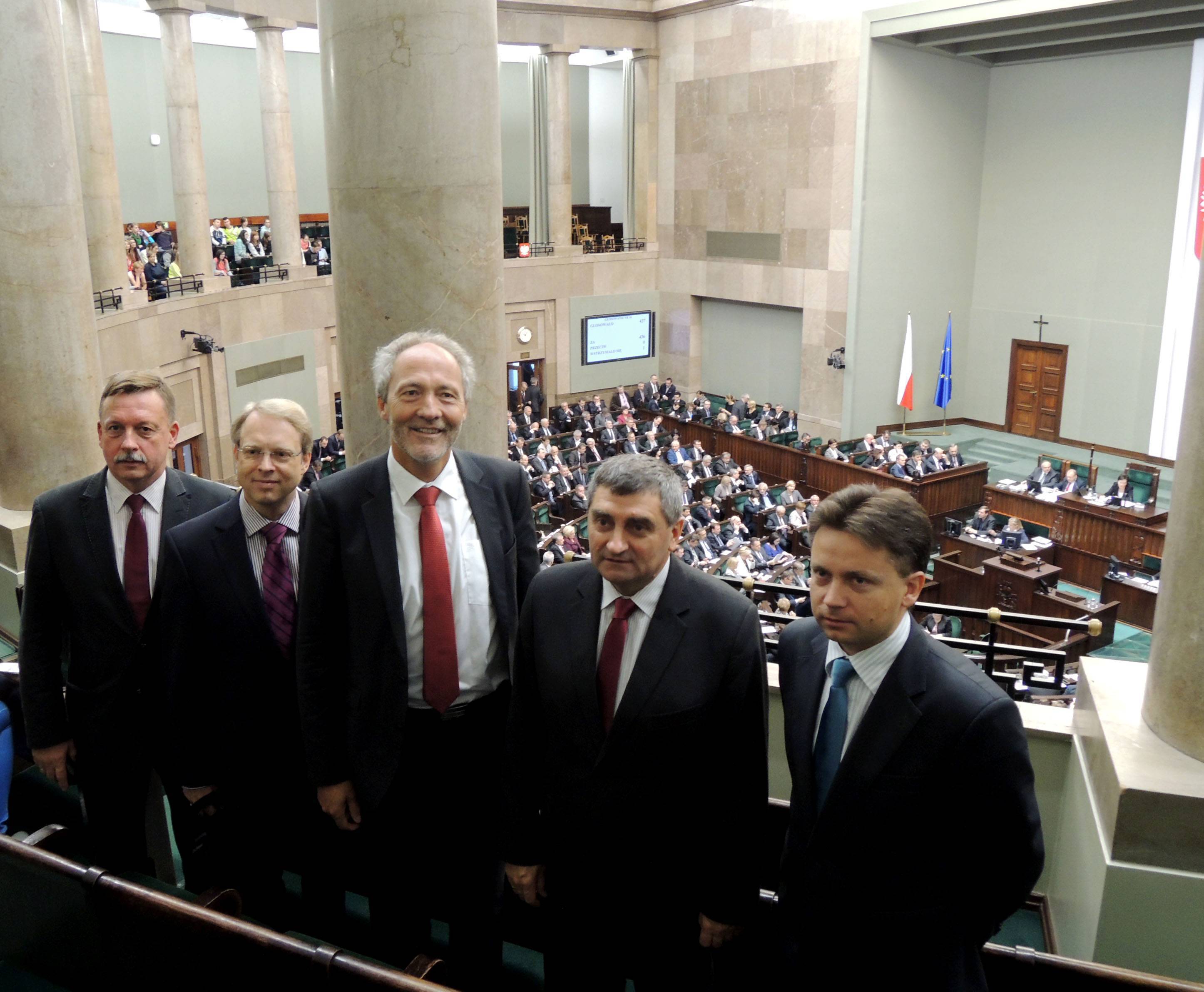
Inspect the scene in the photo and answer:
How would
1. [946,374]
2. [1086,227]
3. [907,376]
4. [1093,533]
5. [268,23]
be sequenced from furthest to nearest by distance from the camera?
[946,374] → [907,376] → [1086,227] → [268,23] → [1093,533]

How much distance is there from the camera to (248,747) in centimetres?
298

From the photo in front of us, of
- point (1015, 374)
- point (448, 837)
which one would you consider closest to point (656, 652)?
point (448, 837)

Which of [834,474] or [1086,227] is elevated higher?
[1086,227]

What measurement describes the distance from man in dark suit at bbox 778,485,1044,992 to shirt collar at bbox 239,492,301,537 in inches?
60.9

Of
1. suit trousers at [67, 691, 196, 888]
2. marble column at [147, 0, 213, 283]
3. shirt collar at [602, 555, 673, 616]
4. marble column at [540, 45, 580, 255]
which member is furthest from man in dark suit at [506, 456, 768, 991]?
marble column at [540, 45, 580, 255]

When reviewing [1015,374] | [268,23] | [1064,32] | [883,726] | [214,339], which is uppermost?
[268,23]

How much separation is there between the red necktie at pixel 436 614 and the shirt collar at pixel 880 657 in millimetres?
1048

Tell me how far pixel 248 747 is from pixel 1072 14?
18.2 meters

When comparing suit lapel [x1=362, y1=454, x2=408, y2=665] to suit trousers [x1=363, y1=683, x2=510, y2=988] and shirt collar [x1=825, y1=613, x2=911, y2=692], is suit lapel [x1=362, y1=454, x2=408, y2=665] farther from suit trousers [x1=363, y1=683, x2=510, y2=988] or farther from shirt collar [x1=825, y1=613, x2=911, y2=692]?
shirt collar [x1=825, y1=613, x2=911, y2=692]

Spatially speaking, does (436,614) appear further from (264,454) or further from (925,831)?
(925,831)

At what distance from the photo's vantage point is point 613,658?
2.48 metres

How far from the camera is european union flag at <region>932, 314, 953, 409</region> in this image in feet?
70.1

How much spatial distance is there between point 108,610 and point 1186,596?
3.24 m

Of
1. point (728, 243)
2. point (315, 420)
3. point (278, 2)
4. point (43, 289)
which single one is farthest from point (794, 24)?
point (43, 289)
